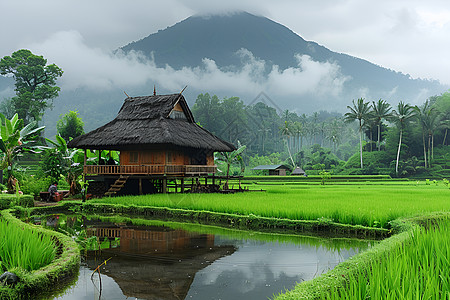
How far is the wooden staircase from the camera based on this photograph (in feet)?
62.1

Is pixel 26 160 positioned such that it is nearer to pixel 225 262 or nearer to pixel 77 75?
pixel 225 262

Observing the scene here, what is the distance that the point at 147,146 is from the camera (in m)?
21.1

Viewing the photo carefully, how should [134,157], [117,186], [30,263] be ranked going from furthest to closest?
[134,157], [117,186], [30,263]

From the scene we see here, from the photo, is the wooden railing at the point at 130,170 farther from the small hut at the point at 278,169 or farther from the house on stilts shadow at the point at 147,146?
the small hut at the point at 278,169

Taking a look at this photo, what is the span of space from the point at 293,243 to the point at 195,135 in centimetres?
1395

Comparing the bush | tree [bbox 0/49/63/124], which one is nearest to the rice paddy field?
the bush

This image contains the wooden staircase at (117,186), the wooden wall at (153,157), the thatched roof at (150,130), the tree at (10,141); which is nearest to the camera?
the tree at (10,141)

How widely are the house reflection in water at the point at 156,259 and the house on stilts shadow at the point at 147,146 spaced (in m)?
8.90

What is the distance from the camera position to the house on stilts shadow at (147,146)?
19.9m

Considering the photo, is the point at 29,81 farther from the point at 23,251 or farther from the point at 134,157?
the point at 23,251

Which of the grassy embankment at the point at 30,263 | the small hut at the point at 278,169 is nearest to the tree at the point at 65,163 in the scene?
the grassy embankment at the point at 30,263

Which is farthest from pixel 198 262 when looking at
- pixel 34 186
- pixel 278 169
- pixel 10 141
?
pixel 278 169

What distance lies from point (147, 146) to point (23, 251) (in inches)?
617

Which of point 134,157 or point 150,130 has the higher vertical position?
point 150,130
